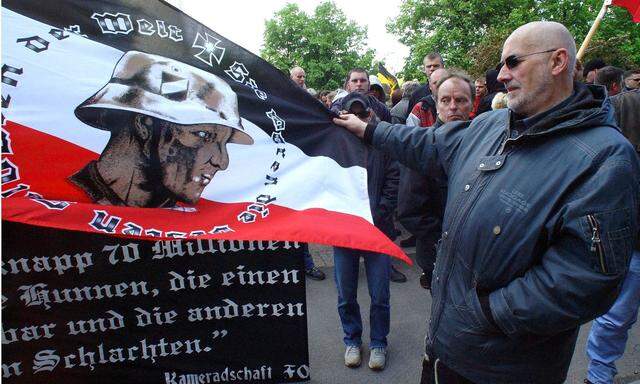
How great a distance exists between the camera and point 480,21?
25969 mm

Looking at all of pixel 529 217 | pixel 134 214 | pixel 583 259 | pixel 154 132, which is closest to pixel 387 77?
pixel 154 132

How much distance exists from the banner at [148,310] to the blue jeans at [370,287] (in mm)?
463

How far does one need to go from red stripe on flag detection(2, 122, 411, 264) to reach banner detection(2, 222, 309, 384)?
425 millimetres

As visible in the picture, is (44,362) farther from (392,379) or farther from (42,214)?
(392,379)

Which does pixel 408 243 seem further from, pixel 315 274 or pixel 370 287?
pixel 370 287

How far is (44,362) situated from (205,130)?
4.70 feet

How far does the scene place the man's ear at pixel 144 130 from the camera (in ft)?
5.97

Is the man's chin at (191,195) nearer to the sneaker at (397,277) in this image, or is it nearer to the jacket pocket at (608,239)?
the jacket pocket at (608,239)

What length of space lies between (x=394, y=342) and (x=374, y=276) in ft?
2.28

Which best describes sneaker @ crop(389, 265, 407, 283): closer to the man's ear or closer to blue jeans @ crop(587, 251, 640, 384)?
blue jeans @ crop(587, 251, 640, 384)

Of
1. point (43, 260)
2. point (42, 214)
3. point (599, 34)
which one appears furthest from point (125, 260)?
point (599, 34)

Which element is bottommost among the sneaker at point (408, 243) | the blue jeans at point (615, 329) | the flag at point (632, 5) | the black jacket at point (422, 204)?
the sneaker at point (408, 243)

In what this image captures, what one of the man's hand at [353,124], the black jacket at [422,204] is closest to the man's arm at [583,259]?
the man's hand at [353,124]

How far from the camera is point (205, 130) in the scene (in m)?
1.92
